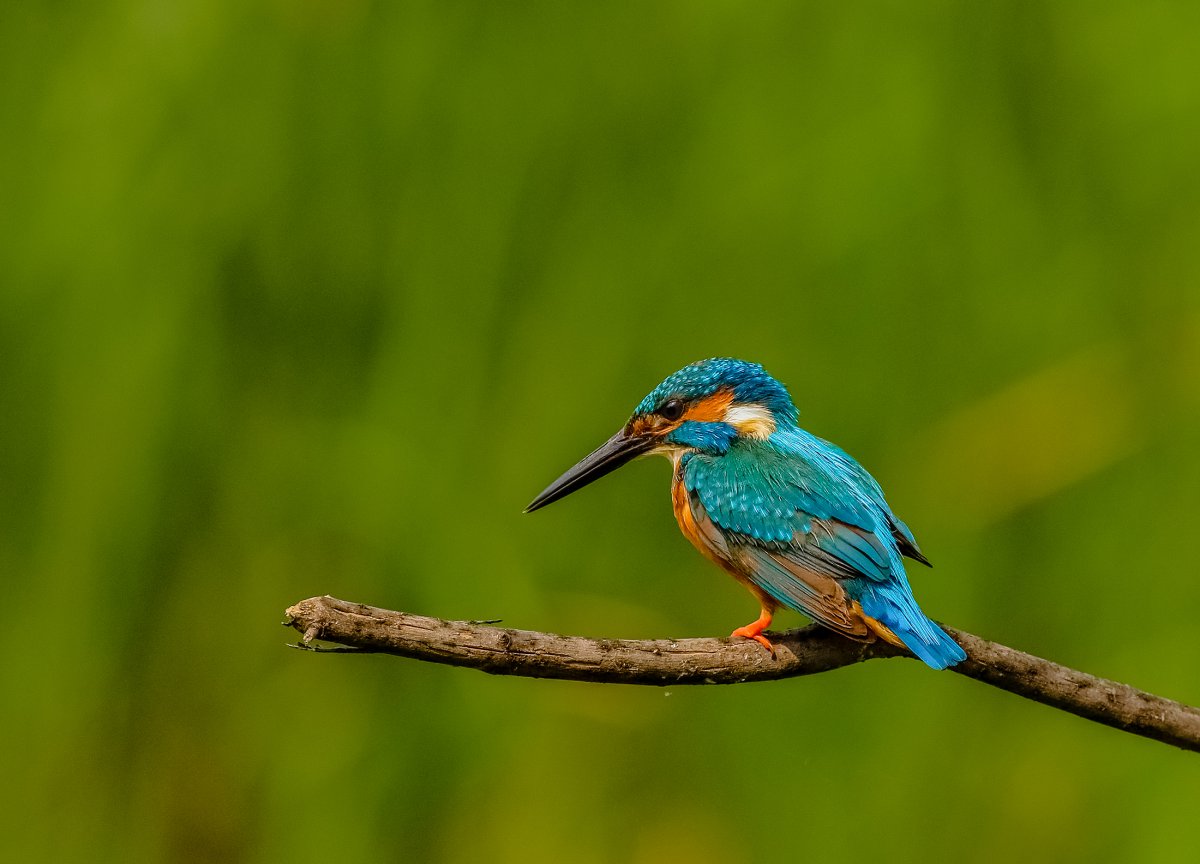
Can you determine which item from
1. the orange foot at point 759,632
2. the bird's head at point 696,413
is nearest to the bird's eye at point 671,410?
the bird's head at point 696,413

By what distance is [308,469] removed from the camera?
2.49 m

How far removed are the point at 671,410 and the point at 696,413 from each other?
1.9 inches

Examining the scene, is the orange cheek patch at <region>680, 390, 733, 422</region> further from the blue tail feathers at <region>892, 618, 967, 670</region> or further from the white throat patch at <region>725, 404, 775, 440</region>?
the blue tail feathers at <region>892, 618, 967, 670</region>

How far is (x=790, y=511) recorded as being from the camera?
1.84 metres

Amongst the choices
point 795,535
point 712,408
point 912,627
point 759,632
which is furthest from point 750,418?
point 912,627

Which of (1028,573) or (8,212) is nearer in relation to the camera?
(8,212)

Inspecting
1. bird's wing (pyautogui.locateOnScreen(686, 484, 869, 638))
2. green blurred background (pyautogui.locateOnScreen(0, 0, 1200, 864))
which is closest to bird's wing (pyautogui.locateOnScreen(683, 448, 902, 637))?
bird's wing (pyautogui.locateOnScreen(686, 484, 869, 638))

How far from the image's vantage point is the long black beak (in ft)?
7.02

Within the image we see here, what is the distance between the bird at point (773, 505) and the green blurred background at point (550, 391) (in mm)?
410

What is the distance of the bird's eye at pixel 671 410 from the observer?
6.91ft

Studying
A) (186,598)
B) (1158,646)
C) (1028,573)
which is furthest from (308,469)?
(1158,646)

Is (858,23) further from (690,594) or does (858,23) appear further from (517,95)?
(690,594)

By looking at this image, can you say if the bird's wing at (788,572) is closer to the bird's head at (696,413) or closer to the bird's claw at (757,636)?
the bird's claw at (757,636)

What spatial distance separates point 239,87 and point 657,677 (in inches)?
67.1
